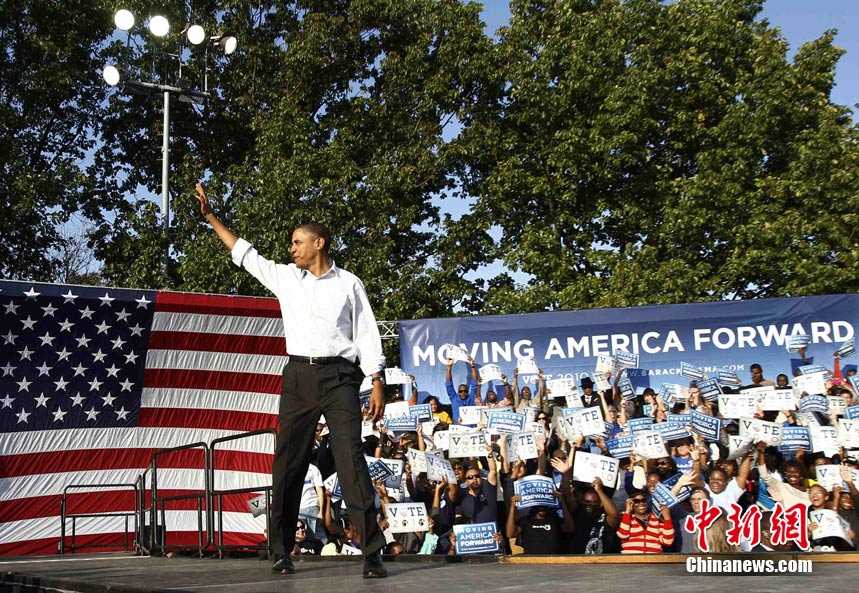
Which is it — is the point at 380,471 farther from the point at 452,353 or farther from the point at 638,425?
the point at 638,425

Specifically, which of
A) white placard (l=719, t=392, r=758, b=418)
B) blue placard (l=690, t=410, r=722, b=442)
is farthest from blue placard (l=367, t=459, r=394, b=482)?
white placard (l=719, t=392, r=758, b=418)

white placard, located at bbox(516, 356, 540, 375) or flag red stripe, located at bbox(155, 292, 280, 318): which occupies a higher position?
flag red stripe, located at bbox(155, 292, 280, 318)

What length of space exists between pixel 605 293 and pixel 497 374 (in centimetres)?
745

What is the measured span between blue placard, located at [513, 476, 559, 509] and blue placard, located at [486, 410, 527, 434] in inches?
30.4

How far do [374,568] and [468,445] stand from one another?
5.93 m

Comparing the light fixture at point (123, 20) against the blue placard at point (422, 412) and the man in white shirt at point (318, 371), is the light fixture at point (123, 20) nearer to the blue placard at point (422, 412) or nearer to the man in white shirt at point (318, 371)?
the blue placard at point (422, 412)

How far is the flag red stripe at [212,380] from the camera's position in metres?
11.9

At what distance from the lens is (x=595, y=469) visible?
9.62 m

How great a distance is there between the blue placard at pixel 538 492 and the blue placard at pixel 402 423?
1.75 meters

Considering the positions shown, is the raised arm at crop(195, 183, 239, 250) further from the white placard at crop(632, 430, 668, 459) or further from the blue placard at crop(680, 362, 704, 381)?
the blue placard at crop(680, 362, 704, 381)

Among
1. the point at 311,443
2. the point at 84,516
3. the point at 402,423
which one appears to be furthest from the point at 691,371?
the point at 84,516

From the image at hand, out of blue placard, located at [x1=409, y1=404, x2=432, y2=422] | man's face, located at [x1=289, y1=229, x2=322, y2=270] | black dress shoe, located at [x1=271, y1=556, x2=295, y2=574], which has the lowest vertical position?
black dress shoe, located at [x1=271, y1=556, x2=295, y2=574]

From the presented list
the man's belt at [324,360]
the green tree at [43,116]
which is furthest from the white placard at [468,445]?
the green tree at [43,116]

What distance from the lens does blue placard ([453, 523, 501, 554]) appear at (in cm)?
962
